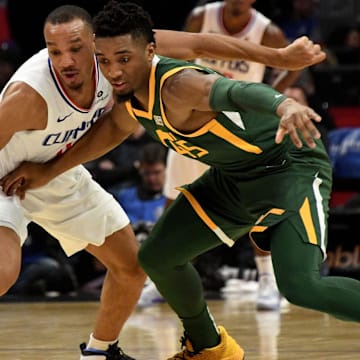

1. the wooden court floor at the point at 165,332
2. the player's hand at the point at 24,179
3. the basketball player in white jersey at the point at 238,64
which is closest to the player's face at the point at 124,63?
the player's hand at the point at 24,179

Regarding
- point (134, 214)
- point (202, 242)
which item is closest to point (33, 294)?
point (134, 214)

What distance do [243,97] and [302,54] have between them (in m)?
0.95

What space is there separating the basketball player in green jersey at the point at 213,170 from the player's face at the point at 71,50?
234mm

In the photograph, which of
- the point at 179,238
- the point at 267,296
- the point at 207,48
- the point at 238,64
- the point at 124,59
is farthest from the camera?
the point at 238,64

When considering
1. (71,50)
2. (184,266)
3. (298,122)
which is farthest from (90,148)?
(298,122)

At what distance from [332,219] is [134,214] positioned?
62.2 inches

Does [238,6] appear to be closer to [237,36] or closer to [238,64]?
[237,36]

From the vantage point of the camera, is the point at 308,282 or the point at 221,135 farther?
the point at 221,135

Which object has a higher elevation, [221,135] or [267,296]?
[221,135]

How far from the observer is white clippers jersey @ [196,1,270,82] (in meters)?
7.31

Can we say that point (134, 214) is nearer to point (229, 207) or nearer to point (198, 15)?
point (198, 15)

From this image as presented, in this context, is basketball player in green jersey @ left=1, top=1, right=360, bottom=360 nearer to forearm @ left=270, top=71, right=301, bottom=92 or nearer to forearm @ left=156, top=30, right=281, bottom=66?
forearm @ left=156, top=30, right=281, bottom=66

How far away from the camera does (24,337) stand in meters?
6.01

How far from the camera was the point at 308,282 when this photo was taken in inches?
159
